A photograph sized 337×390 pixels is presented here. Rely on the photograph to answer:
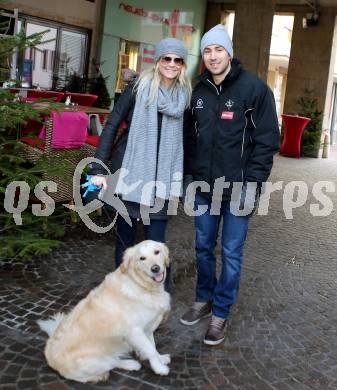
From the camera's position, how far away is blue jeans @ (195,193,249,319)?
3807 millimetres

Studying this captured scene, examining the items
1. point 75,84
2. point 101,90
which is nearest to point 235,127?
point 101,90

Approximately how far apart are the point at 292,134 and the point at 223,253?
1382 cm

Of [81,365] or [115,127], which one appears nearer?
[81,365]

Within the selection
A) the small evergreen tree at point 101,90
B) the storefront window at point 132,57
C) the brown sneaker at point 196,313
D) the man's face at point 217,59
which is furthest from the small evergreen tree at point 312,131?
the man's face at point 217,59

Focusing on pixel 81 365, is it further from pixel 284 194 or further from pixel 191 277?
pixel 284 194

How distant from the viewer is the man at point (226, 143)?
144 inches

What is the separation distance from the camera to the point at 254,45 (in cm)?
1753

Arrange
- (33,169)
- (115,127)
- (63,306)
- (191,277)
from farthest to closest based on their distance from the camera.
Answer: (191,277)
(33,169)
(63,306)
(115,127)

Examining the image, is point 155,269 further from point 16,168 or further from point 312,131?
point 312,131

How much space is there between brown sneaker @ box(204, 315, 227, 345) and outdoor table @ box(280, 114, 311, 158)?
13.5m

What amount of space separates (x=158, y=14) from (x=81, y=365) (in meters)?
15.5

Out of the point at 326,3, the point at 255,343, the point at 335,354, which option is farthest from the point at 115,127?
the point at 326,3

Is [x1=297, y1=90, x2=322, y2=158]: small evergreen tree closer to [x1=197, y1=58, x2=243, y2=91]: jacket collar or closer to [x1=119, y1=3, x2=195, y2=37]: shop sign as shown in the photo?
[x1=119, y1=3, x2=195, y2=37]: shop sign

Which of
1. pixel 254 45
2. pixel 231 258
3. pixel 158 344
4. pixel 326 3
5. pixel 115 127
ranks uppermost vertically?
pixel 326 3
